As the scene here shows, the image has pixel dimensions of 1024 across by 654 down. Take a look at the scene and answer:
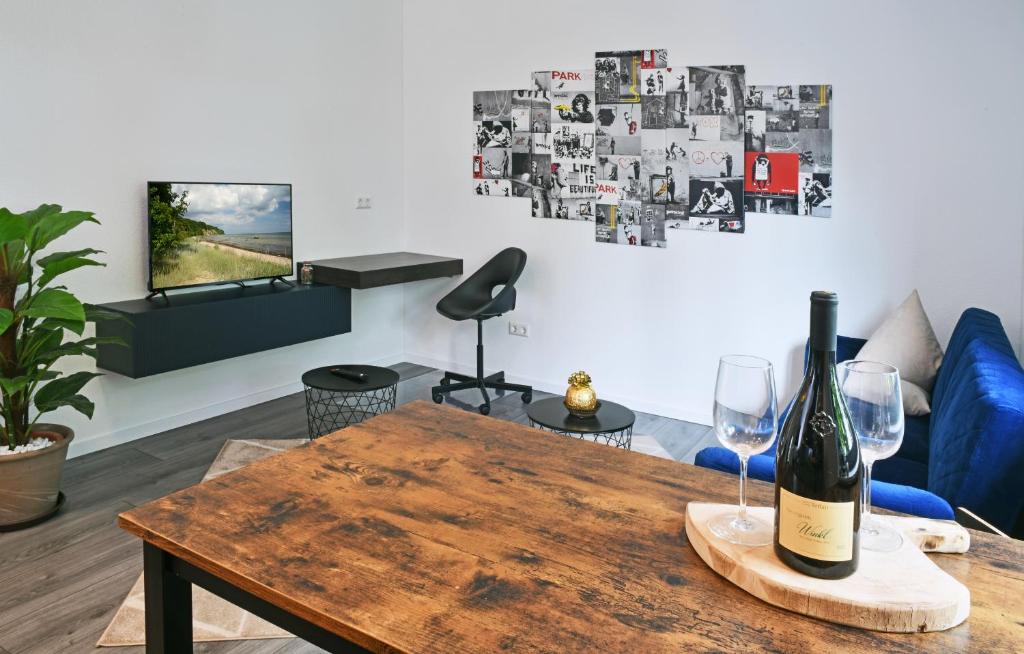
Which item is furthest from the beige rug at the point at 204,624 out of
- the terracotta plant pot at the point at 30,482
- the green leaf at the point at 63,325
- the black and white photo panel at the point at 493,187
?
the black and white photo panel at the point at 493,187

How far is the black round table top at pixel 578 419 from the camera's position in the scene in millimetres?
3131

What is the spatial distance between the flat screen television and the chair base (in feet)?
3.76

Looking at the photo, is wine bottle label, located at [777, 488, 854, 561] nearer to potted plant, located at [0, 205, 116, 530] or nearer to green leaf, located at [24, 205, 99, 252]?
potted plant, located at [0, 205, 116, 530]

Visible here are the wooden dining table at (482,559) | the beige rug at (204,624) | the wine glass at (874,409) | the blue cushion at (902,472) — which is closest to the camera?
the wooden dining table at (482,559)

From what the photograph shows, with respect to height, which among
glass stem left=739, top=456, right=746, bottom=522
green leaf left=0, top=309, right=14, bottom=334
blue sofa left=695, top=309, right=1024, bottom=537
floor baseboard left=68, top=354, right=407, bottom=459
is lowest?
floor baseboard left=68, top=354, right=407, bottom=459

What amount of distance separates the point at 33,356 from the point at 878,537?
3139 millimetres

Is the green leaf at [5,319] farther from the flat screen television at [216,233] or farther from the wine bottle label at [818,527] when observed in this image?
the wine bottle label at [818,527]

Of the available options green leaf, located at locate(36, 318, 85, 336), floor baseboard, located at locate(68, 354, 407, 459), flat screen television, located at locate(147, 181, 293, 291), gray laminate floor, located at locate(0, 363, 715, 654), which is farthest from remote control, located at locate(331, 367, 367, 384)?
green leaf, located at locate(36, 318, 85, 336)

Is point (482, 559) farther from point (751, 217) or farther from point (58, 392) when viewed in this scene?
point (751, 217)

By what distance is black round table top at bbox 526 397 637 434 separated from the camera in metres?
3.13

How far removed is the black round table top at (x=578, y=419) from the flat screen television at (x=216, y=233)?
77.7 inches

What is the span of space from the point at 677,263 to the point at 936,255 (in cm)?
133

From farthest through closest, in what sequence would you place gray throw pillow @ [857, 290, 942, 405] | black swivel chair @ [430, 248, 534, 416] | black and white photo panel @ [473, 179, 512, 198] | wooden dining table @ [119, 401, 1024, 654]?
black and white photo panel @ [473, 179, 512, 198], black swivel chair @ [430, 248, 534, 416], gray throw pillow @ [857, 290, 942, 405], wooden dining table @ [119, 401, 1024, 654]

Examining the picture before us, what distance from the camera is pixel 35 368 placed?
3143 mm
